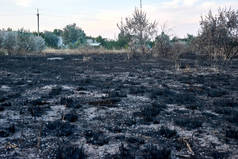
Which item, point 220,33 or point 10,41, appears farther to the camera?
point 10,41

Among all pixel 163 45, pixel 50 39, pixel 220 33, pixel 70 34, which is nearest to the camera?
pixel 220 33

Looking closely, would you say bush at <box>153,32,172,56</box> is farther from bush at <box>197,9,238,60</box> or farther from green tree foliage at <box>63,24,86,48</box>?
green tree foliage at <box>63,24,86,48</box>

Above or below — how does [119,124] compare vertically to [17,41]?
below

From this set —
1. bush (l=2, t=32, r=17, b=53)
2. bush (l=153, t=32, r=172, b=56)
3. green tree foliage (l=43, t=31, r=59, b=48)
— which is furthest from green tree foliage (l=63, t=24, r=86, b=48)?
bush (l=153, t=32, r=172, b=56)

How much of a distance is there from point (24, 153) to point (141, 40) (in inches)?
868

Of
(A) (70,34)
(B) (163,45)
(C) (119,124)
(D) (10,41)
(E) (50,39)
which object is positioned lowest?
(C) (119,124)

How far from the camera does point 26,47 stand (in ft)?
88.6

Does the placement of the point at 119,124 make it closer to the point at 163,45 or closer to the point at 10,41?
the point at 163,45

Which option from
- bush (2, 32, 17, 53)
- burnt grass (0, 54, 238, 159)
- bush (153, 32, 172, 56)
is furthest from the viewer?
bush (2, 32, 17, 53)

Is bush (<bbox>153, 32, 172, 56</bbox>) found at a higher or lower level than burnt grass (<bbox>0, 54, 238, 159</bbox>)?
higher

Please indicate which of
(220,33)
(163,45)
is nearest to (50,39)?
(163,45)

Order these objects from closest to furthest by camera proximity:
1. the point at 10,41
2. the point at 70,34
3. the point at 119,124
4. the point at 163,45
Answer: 1. the point at 119,124
2. the point at 163,45
3. the point at 10,41
4. the point at 70,34

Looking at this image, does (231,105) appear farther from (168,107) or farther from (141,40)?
(141,40)

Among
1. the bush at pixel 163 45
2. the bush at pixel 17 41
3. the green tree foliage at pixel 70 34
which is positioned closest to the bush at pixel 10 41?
the bush at pixel 17 41
